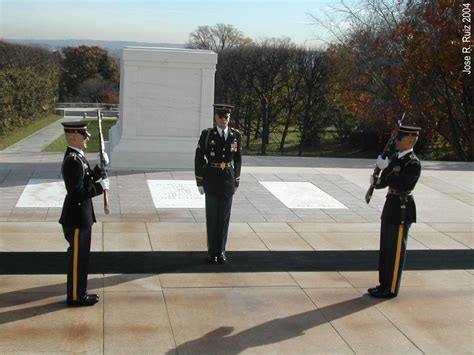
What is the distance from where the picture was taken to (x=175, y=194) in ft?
29.1

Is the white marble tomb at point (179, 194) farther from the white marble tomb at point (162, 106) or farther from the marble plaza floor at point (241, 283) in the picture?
the white marble tomb at point (162, 106)

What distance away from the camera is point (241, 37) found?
4000 cm

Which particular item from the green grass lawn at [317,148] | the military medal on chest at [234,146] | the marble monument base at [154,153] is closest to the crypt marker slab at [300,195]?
the marble monument base at [154,153]

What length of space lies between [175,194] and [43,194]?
169cm

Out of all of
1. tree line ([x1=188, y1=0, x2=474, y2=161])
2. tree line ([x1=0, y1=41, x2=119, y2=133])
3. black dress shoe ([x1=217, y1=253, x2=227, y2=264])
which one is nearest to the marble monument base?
black dress shoe ([x1=217, y1=253, x2=227, y2=264])

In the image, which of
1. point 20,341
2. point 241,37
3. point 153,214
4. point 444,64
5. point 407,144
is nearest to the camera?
point 20,341

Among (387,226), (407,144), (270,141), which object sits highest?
(407,144)

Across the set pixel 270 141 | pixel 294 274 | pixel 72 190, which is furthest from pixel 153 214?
pixel 270 141

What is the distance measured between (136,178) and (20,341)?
5689 millimetres

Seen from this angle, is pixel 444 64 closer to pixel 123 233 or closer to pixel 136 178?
pixel 136 178

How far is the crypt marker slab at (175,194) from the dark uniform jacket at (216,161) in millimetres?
2191

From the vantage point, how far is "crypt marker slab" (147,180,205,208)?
830cm

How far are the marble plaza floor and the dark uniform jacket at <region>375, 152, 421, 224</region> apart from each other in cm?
68

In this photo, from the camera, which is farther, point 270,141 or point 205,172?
point 270,141
